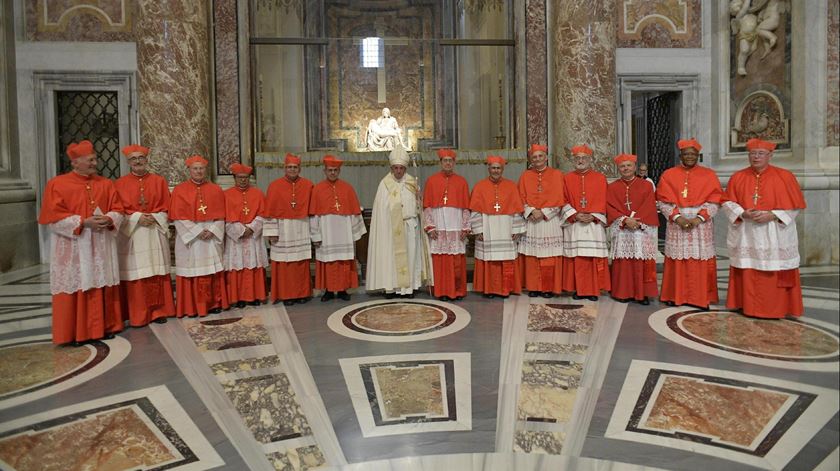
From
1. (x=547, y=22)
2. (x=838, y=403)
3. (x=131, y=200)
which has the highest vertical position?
(x=547, y=22)

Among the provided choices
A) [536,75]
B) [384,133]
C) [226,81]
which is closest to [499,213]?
[536,75]

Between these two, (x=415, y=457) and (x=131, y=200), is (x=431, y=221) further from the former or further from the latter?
(x=415, y=457)

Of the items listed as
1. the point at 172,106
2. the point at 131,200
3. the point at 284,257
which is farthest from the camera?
the point at 172,106

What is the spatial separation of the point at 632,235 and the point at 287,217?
12.6ft

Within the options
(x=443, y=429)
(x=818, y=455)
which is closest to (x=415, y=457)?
(x=443, y=429)

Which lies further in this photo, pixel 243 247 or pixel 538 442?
pixel 243 247

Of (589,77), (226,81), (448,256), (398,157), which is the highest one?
(226,81)

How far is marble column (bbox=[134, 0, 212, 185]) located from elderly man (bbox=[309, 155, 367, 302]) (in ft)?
9.17

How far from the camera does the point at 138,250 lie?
558 cm

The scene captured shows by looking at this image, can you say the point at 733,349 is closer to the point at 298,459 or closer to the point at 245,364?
the point at 298,459

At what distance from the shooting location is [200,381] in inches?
159

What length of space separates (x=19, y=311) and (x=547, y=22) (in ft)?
A: 29.1

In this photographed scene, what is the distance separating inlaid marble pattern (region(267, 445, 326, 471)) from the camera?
2926 millimetres

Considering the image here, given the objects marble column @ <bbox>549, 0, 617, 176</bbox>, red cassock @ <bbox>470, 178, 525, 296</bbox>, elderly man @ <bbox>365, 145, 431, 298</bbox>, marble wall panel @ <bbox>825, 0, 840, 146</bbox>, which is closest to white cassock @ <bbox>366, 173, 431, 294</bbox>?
elderly man @ <bbox>365, 145, 431, 298</bbox>
